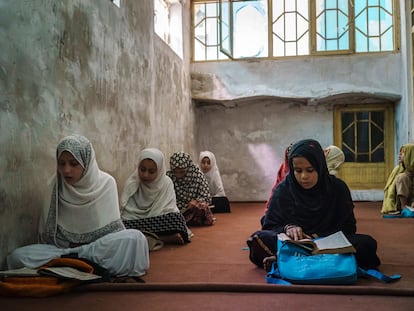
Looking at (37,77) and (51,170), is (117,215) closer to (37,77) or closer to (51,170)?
(51,170)

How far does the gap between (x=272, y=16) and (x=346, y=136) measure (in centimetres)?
240

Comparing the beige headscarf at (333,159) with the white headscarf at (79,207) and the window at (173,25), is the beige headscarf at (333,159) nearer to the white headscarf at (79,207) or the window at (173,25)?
the window at (173,25)

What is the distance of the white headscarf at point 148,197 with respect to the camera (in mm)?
4011

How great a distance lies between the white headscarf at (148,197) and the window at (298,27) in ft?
12.4

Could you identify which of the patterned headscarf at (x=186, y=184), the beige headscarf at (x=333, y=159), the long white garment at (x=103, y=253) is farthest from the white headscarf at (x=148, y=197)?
the beige headscarf at (x=333, y=159)

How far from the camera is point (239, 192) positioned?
336 inches

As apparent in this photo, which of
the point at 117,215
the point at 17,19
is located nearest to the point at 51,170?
the point at 117,215

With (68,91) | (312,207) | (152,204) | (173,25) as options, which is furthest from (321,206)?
(173,25)

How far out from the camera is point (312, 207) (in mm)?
2867

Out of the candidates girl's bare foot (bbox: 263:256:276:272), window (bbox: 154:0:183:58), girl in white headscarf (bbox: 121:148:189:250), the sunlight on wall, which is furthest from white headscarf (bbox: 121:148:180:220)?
the sunlight on wall

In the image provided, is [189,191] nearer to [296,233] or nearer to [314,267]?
[296,233]

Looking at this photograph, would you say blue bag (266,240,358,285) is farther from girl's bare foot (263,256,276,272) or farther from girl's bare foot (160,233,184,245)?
girl's bare foot (160,233,184,245)

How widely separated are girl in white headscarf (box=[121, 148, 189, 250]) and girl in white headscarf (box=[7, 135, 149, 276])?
0.96 meters

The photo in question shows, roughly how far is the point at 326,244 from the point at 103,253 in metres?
1.23
